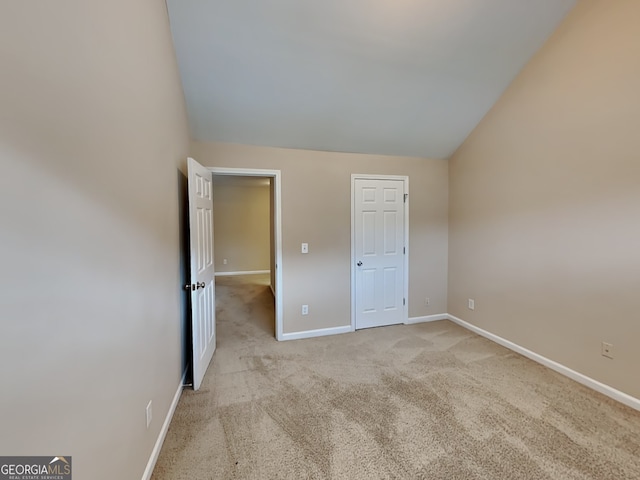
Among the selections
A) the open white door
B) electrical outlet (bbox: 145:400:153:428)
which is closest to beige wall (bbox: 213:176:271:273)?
the open white door

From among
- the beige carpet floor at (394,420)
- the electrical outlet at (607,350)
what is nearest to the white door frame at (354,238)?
the beige carpet floor at (394,420)

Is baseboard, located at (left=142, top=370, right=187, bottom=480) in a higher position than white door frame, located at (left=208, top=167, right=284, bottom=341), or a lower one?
lower

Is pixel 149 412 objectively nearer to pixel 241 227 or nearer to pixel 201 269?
pixel 201 269

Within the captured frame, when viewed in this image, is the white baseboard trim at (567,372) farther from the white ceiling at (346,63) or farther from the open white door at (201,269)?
the open white door at (201,269)

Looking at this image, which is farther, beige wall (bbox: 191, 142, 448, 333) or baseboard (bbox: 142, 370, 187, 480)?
beige wall (bbox: 191, 142, 448, 333)

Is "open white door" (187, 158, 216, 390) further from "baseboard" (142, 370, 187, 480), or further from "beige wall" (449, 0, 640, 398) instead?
"beige wall" (449, 0, 640, 398)

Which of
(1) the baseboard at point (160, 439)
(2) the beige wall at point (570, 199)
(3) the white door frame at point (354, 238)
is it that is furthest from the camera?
(3) the white door frame at point (354, 238)

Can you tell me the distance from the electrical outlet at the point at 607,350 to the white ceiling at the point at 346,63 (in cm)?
262

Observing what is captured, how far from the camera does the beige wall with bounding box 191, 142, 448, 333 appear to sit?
331 cm


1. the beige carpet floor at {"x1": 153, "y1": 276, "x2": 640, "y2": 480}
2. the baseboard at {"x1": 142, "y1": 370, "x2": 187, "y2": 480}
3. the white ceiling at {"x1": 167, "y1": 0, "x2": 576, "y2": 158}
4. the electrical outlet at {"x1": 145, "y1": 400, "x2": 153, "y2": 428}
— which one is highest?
the white ceiling at {"x1": 167, "y1": 0, "x2": 576, "y2": 158}

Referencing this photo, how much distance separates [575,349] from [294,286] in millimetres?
2825

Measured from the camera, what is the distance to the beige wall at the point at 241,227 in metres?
7.65

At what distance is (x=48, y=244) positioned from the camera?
80 cm

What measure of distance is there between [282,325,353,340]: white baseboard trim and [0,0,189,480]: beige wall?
176 centimetres
